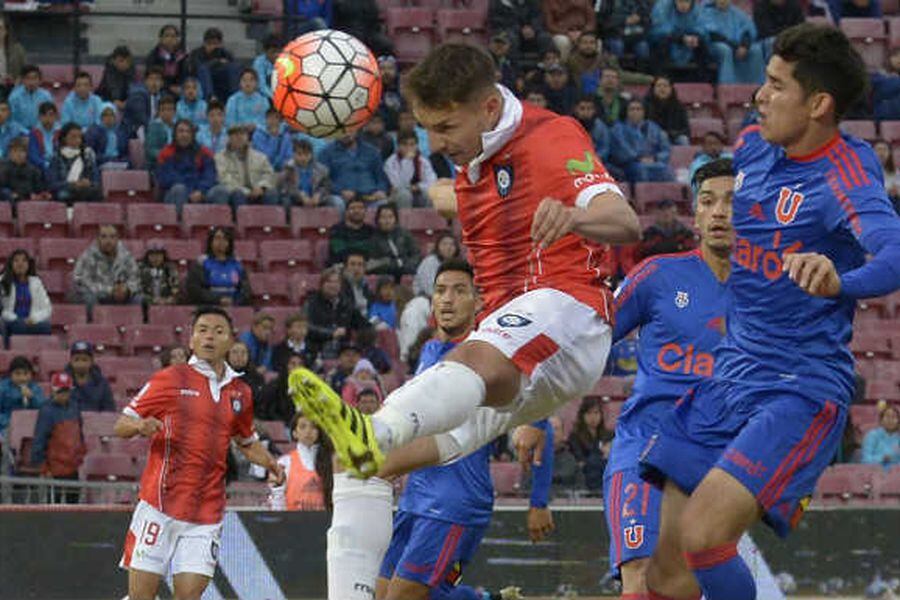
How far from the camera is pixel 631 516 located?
8.20 metres

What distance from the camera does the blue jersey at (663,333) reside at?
8.42 meters

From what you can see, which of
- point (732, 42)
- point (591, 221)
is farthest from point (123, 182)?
point (591, 221)

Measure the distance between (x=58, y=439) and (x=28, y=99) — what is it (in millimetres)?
4914

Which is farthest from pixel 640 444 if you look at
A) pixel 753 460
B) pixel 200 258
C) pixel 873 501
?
pixel 200 258

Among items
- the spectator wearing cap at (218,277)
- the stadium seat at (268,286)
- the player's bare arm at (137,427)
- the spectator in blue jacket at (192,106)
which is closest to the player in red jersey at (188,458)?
the player's bare arm at (137,427)

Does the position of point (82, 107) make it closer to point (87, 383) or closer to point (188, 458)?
point (87, 383)

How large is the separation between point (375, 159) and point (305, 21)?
7.78 feet

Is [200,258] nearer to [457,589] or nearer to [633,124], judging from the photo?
[633,124]

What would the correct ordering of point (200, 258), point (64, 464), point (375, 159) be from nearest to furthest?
point (64, 464)
point (200, 258)
point (375, 159)

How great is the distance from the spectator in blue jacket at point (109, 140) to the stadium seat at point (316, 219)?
1701 mm

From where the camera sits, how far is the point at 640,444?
8352mm

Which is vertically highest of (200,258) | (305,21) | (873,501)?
(305,21)

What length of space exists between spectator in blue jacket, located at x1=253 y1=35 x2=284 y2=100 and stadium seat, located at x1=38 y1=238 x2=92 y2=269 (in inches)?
105

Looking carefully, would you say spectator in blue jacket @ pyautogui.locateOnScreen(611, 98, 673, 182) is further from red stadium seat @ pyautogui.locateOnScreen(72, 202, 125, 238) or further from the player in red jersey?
the player in red jersey
